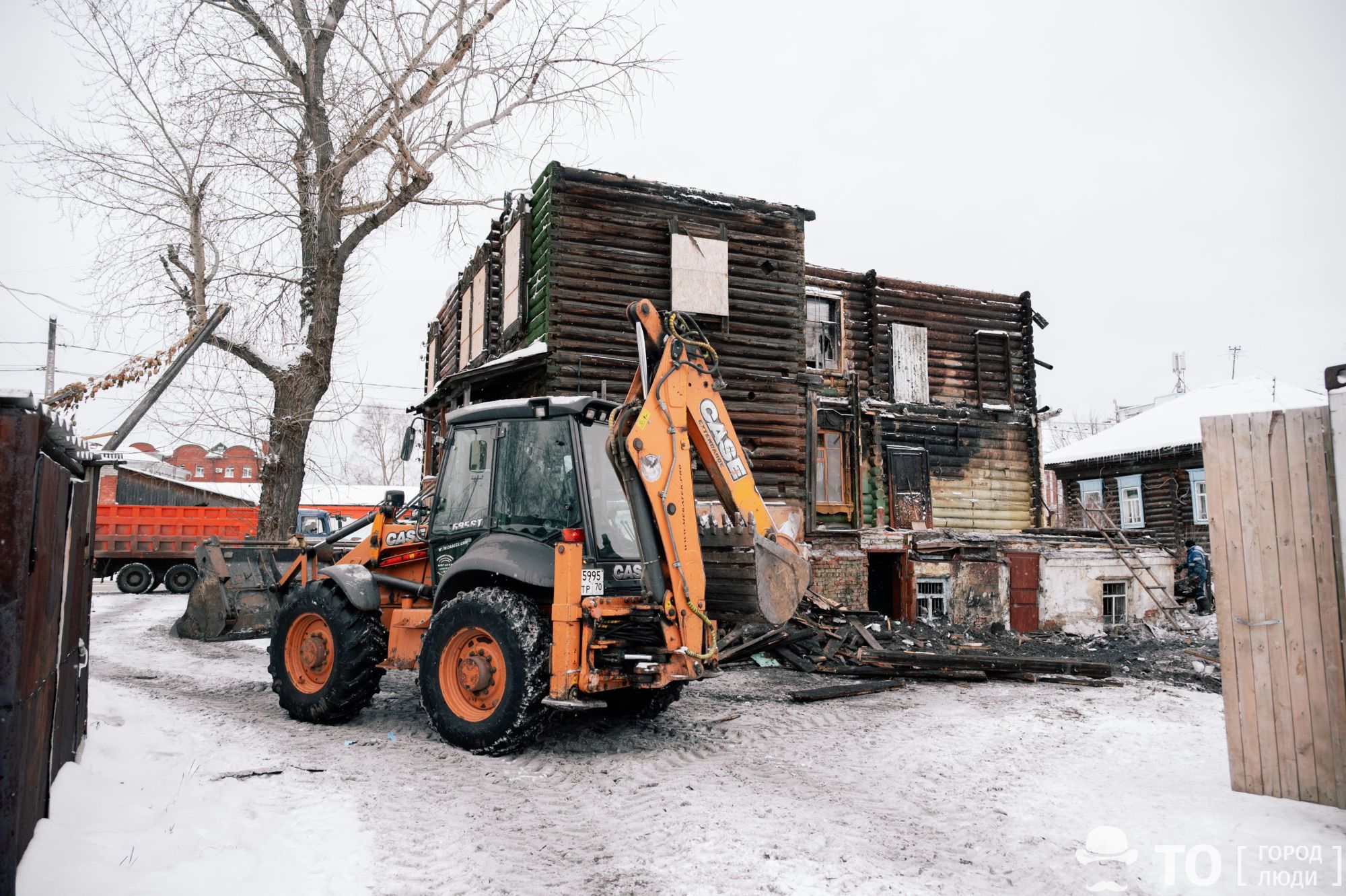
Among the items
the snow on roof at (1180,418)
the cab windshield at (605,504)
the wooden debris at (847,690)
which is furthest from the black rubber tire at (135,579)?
the snow on roof at (1180,418)

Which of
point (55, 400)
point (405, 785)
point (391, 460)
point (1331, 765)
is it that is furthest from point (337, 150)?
point (391, 460)

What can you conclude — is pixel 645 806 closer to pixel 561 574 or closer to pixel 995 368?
pixel 561 574

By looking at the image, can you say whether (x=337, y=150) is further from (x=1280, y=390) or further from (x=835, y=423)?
(x=1280, y=390)

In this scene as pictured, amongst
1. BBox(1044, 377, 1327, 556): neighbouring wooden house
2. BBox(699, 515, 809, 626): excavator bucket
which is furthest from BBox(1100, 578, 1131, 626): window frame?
BBox(699, 515, 809, 626): excavator bucket

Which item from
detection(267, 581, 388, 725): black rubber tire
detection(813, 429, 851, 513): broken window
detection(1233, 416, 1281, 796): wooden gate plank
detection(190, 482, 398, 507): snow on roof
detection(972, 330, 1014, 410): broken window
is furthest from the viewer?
detection(190, 482, 398, 507): snow on roof

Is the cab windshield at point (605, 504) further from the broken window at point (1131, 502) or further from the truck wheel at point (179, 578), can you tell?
the broken window at point (1131, 502)

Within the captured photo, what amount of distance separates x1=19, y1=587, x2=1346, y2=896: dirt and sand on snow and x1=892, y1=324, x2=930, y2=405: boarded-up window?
41.4ft

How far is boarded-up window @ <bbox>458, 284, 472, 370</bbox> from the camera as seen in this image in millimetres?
17844

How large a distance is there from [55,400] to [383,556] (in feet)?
9.17

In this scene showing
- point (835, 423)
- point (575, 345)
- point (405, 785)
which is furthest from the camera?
point (835, 423)

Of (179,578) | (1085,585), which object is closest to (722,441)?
(1085,585)

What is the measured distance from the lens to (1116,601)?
16.2m

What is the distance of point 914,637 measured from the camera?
12.6 m

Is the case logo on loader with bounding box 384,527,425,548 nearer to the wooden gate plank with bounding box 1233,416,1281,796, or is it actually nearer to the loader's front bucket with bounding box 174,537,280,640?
the loader's front bucket with bounding box 174,537,280,640
